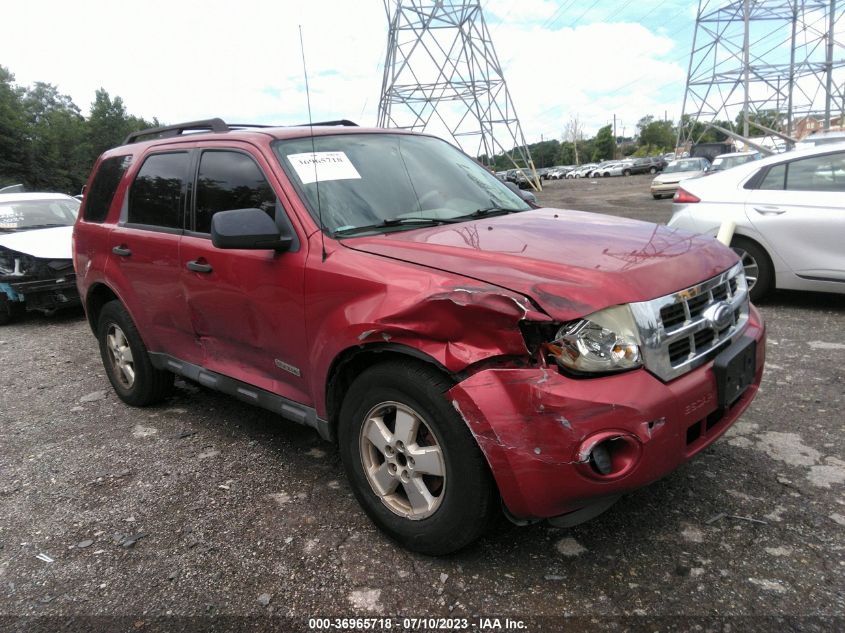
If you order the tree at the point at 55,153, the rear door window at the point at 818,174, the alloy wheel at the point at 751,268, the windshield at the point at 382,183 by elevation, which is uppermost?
the tree at the point at 55,153

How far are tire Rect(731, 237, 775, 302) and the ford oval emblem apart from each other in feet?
12.8

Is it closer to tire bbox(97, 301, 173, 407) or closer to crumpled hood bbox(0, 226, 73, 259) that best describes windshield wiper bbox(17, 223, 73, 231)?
crumpled hood bbox(0, 226, 73, 259)

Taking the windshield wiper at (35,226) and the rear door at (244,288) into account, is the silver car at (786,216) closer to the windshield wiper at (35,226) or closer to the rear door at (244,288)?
the rear door at (244,288)

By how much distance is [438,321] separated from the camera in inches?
90.1

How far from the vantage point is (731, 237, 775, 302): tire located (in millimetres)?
6070

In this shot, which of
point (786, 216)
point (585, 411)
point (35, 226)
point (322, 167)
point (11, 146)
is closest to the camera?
point (585, 411)

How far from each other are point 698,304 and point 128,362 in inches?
148

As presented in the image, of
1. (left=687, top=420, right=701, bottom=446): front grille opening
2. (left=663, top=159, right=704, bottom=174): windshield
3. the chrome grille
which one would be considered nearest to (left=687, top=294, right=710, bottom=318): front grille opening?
the chrome grille

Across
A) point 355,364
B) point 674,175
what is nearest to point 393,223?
point 355,364

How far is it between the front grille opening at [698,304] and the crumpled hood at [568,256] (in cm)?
7

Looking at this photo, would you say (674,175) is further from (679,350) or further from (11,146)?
(11,146)

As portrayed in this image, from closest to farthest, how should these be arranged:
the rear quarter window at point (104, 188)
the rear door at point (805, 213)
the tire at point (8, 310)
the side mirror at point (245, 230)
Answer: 1. the side mirror at point (245, 230)
2. the rear quarter window at point (104, 188)
3. the rear door at point (805, 213)
4. the tire at point (8, 310)

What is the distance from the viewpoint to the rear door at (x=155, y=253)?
3.73 m

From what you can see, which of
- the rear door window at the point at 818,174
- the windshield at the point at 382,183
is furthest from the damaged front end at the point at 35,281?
the rear door window at the point at 818,174
